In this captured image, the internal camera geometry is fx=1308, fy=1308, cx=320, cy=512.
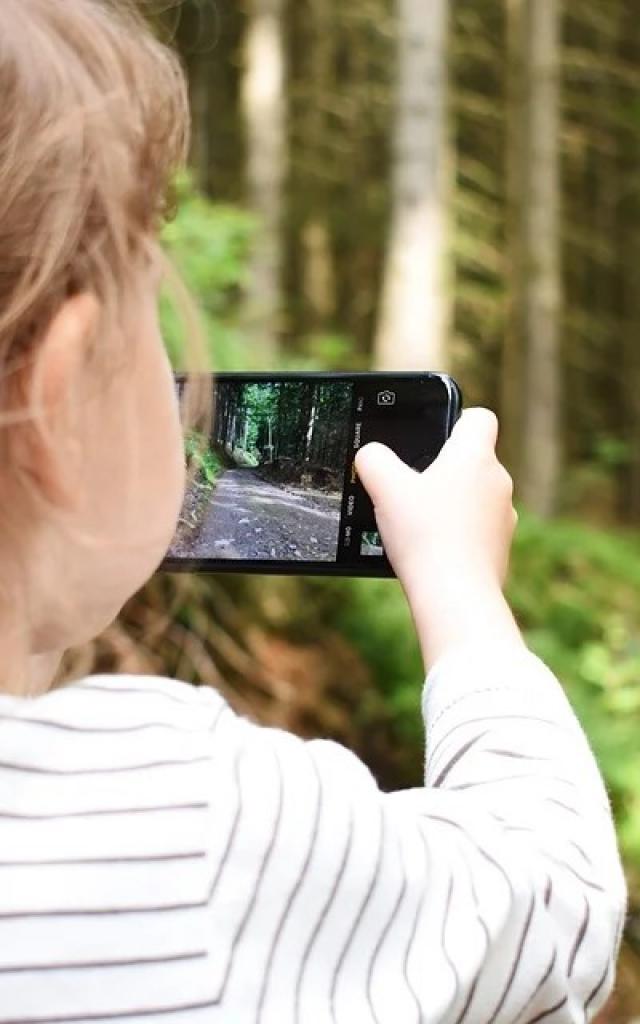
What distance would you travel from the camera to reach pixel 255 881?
77 centimetres

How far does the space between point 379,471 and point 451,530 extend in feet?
0.28

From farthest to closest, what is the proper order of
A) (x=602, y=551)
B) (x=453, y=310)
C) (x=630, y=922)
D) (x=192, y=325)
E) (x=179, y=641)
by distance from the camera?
1. (x=453, y=310)
2. (x=602, y=551)
3. (x=630, y=922)
4. (x=179, y=641)
5. (x=192, y=325)

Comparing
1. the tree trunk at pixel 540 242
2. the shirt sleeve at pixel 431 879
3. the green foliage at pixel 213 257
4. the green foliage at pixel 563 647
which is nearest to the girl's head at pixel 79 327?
the shirt sleeve at pixel 431 879

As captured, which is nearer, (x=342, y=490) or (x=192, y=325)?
(x=192, y=325)

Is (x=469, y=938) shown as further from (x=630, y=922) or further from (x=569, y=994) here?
(x=630, y=922)

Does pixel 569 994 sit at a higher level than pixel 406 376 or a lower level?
lower

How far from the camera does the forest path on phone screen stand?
3.93 ft

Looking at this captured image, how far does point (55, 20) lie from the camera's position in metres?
0.84

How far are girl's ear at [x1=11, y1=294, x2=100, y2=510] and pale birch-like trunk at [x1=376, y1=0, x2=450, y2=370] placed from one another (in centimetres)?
672

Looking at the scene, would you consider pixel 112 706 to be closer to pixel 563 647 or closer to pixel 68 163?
pixel 68 163

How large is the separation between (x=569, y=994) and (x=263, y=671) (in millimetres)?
3594

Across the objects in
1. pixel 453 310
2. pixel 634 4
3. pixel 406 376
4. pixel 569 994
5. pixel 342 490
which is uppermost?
pixel 634 4

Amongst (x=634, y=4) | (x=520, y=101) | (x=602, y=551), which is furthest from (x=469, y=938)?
(x=634, y=4)

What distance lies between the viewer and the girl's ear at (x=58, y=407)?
2.58 feet
